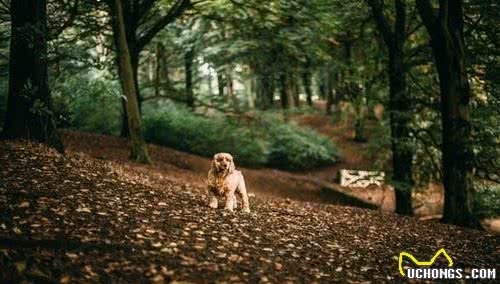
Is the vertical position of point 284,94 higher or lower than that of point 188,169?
higher

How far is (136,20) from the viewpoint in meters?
17.2

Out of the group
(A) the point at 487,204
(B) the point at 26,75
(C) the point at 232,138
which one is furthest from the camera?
(C) the point at 232,138

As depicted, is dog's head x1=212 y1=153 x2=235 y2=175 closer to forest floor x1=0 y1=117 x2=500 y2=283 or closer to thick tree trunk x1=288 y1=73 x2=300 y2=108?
forest floor x1=0 y1=117 x2=500 y2=283

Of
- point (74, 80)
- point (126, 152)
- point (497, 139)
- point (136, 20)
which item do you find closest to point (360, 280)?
point (497, 139)

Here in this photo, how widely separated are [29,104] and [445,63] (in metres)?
8.23

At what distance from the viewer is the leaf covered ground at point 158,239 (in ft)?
15.8

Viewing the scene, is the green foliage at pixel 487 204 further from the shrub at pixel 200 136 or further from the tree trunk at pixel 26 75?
the tree trunk at pixel 26 75

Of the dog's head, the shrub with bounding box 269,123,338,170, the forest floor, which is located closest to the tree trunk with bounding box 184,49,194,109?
the shrub with bounding box 269,123,338,170

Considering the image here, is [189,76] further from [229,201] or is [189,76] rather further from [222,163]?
[222,163]

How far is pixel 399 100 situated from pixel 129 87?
7.13 metres

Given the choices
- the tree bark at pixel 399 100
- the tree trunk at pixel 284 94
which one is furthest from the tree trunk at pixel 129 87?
the tree trunk at pixel 284 94

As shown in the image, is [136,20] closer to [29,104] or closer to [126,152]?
[126,152]

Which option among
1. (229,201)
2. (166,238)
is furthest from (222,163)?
(166,238)

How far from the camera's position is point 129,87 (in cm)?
1398
